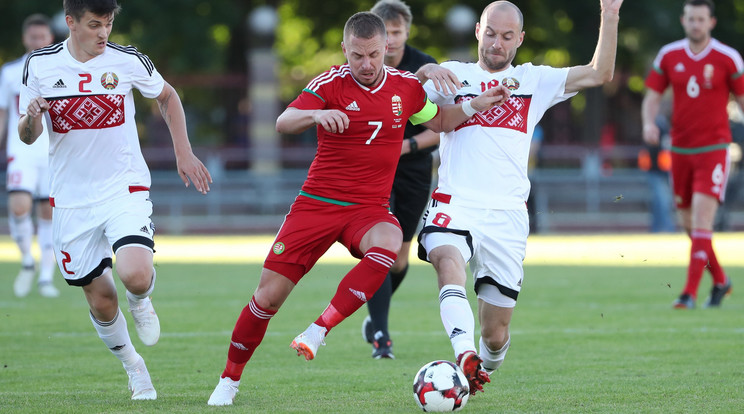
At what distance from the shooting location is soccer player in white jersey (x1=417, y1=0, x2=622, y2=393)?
629 cm

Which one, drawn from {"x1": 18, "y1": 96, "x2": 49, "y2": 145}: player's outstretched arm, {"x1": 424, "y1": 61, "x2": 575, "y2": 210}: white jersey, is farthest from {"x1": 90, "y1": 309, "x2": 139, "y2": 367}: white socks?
{"x1": 424, "y1": 61, "x2": 575, "y2": 210}: white jersey

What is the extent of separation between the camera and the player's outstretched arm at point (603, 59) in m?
6.43

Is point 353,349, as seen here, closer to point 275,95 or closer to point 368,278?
point 368,278

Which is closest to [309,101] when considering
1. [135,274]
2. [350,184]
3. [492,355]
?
[350,184]

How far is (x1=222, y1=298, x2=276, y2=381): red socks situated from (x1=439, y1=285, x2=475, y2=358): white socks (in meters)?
0.96

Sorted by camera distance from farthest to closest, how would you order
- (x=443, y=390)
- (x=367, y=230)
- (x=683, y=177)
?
(x=683, y=177) < (x=367, y=230) < (x=443, y=390)

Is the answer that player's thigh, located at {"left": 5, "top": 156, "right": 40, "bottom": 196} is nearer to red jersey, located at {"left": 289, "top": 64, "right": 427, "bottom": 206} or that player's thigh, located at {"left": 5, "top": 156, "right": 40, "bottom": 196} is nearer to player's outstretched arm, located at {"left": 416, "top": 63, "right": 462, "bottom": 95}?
red jersey, located at {"left": 289, "top": 64, "right": 427, "bottom": 206}

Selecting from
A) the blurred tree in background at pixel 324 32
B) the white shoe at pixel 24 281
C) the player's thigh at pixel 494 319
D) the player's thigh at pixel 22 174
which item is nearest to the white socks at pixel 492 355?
the player's thigh at pixel 494 319

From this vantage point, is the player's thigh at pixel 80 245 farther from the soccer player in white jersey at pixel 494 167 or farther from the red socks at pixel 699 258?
the red socks at pixel 699 258

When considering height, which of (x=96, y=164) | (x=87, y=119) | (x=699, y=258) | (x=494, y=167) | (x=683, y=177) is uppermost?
(x=87, y=119)

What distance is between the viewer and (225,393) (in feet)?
19.9

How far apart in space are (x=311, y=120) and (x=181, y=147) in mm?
1088

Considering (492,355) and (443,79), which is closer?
(443,79)

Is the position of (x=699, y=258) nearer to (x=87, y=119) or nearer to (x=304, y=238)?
(x=304, y=238)
